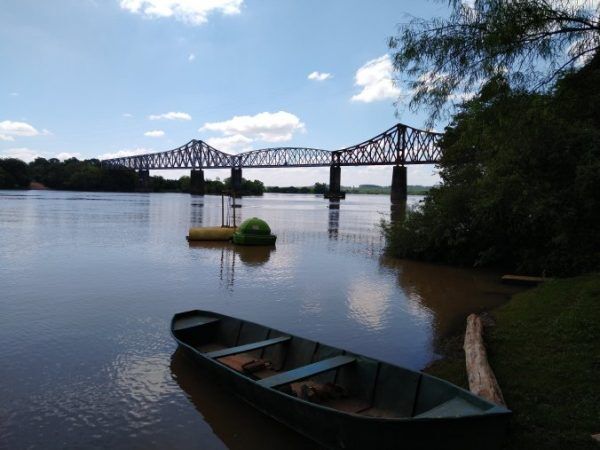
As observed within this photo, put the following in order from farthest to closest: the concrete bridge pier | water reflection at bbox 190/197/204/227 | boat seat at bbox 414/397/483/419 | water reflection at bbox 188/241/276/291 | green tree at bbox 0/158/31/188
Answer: the concrete bridge pier, green tree at bbox 0/158/31/188, water reflection at bbox 190/197/204/227, water reflection at bbox 188/241/276/291, boat seat at bbox 414/397/483/419

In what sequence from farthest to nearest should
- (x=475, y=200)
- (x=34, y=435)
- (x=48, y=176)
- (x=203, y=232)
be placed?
1. (x=48, y=176)
2. (x=203, y=232)
3. (x=475, y=200)
4. (x=34, y=435)

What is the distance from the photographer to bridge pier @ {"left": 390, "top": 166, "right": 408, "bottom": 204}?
4641 inches

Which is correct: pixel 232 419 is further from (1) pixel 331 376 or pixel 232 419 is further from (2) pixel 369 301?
(2) pixel 369 301

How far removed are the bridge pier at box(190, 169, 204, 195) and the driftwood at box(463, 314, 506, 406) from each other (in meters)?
169

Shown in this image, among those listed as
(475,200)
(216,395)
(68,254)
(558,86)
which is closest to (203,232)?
(68,254)

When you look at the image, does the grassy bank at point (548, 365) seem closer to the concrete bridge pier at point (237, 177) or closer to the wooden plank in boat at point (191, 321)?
the wooden plank in boat at point (191, 321)

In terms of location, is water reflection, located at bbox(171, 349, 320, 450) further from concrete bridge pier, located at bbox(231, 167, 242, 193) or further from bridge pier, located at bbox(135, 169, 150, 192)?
bridge pier, located at bbox(135, 169, 150, 192)

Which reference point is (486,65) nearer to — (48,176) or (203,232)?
(203,232)

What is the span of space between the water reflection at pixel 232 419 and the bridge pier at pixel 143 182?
181 meters

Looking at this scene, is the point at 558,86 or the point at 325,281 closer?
the point at 558,86

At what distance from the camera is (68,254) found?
72.2 ft

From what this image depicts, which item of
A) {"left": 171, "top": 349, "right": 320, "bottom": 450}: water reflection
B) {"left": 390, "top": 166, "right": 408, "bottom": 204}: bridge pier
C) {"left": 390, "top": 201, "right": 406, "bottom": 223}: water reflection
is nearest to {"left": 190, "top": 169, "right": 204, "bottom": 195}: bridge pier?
{"left": 390, "top": 166, "right": 408, "bottom": 204}: bridge pier

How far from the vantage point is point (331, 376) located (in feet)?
23.5

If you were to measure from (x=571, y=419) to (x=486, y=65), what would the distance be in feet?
16.7
